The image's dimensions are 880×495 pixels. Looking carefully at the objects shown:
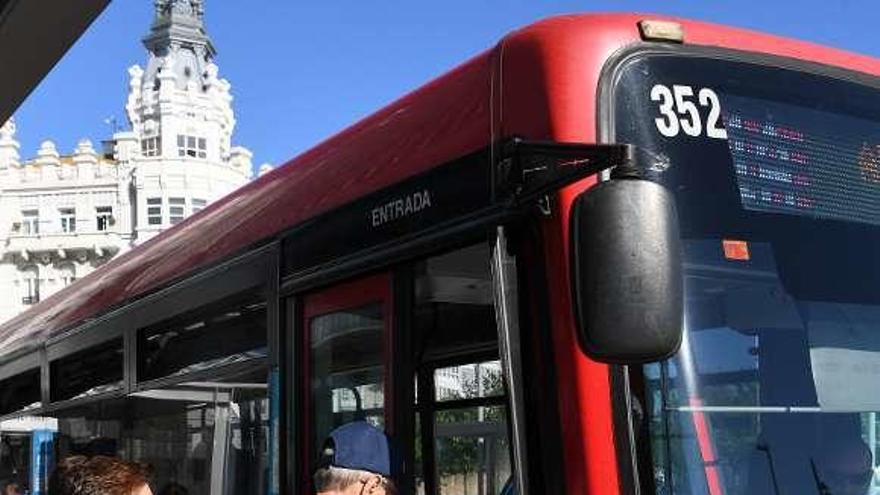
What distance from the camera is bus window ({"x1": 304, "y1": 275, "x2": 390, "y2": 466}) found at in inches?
130

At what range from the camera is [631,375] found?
255 cm

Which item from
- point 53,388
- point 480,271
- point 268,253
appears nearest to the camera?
point 480,271

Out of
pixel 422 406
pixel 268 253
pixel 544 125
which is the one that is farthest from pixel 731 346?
pixel 268 253

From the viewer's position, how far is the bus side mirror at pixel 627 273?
2213 mm

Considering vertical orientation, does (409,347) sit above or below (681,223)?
below

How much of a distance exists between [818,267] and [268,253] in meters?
2.02

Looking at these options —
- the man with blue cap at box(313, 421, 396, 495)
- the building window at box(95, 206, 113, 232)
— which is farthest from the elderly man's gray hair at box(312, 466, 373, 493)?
the building window at box(95, 206, 113, 232)

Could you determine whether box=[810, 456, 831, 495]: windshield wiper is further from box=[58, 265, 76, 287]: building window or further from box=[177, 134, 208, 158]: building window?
box=[177, 134, 208, 158]: building window

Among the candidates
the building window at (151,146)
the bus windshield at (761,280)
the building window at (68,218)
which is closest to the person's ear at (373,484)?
the bus windshield at (761,280)

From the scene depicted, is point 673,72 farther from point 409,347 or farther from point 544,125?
point 409,347

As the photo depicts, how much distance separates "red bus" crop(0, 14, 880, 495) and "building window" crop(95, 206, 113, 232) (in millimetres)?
68830

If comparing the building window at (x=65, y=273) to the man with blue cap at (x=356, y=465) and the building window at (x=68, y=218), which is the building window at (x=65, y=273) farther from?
the man with blue cap at (x=356, y=465)

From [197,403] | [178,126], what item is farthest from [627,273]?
[178,126]

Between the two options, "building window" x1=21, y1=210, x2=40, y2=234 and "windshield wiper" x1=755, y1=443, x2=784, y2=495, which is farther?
"building window" x1=21, y1=210, x2=40, y2=234
